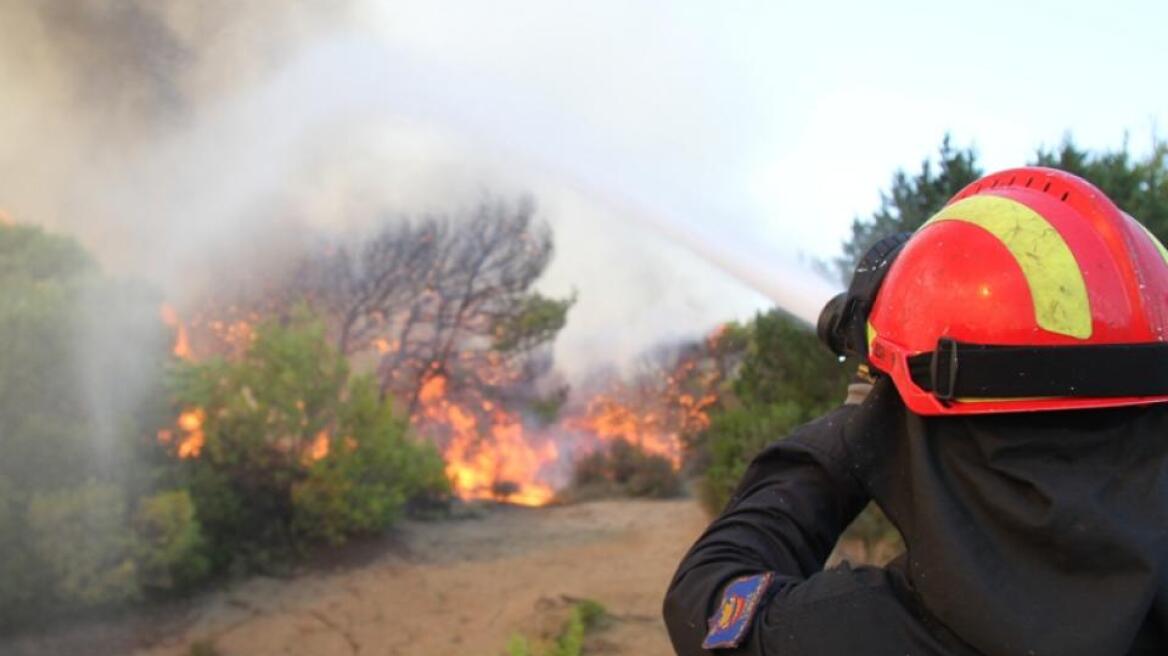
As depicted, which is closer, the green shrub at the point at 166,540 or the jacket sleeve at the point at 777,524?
the jacket sleeve at the point at 777,524

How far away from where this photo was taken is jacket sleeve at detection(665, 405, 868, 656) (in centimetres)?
117

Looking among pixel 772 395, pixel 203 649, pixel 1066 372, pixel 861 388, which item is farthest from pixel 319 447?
pixel 1066 372

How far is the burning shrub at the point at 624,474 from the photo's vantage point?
13023 mm

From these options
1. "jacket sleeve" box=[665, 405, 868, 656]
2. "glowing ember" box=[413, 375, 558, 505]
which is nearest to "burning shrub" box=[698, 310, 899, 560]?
"jacket sleeve" box=[665, 405, 868, 656]

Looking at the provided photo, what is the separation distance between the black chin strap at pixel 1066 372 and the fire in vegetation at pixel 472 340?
11730 millimetres

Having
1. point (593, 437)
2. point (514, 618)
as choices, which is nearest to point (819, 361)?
point (514, 618)

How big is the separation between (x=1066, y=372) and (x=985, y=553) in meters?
0.23

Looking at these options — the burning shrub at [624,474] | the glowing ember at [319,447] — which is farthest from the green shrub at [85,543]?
the burning shrub at [624,474]

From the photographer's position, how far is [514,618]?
21.3 feet

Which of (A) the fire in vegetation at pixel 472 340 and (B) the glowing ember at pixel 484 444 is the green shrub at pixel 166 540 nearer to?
(A) the fire in vegetation at pixel 472 340

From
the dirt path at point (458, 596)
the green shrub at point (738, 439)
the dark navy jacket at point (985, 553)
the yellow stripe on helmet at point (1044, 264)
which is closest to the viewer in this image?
the dark navy jacket at point (985, 553)

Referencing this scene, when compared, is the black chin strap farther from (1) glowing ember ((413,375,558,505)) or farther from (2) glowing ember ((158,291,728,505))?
(1) glowing ember ((413,375,558,505))

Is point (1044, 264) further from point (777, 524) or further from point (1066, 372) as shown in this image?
point (777, 524)

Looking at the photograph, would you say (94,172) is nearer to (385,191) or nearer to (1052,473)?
(385,191)
